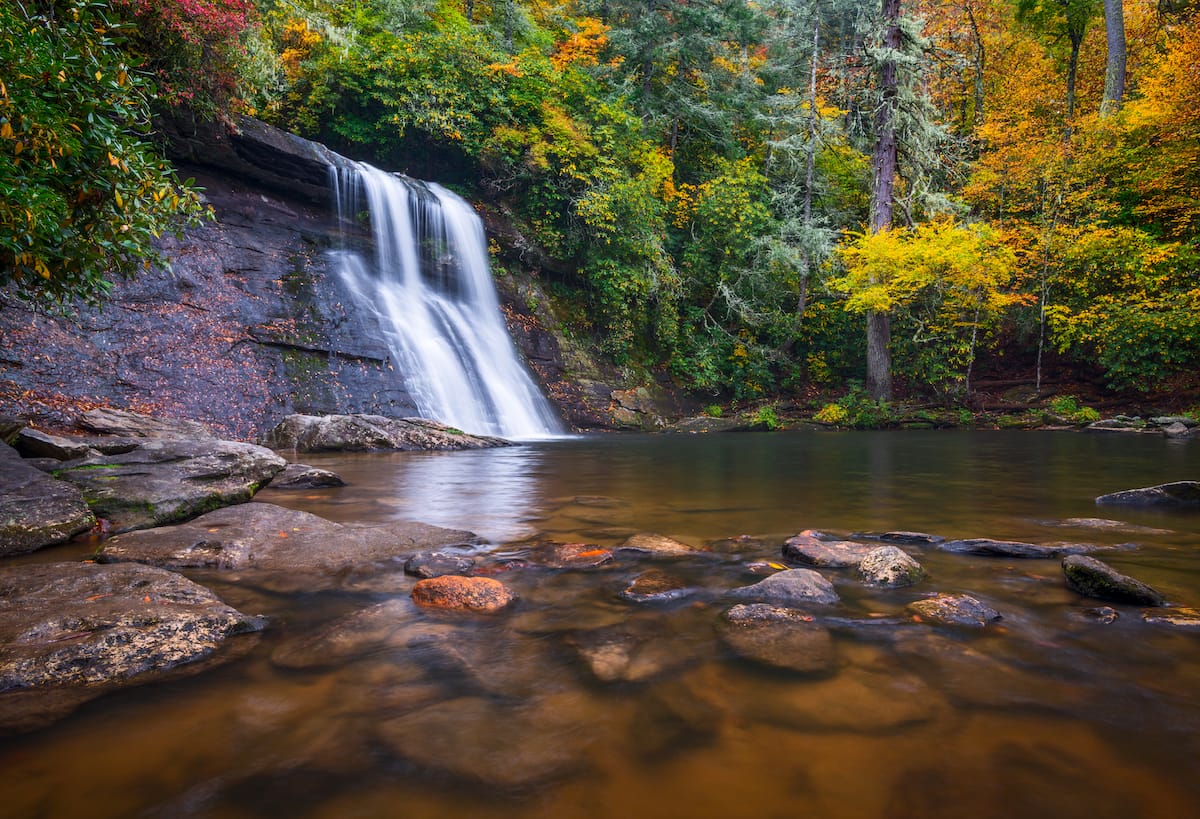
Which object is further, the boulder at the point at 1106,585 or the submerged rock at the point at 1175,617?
the boulder at the point at 1106,585

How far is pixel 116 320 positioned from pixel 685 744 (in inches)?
482

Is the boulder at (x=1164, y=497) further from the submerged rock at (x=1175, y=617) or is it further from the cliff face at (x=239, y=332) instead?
the cliff face at (x=239, y=332)

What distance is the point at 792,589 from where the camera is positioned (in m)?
Result: 2.76

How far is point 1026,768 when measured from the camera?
1506mm

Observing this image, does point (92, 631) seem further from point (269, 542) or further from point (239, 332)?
point (239, 332)

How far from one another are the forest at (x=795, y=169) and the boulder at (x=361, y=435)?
4.47 m

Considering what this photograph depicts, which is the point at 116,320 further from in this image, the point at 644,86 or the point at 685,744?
the point at 644,86

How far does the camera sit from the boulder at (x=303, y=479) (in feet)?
20.2

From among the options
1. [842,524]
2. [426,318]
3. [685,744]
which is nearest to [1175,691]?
[685,744]

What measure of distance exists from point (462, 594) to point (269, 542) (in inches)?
61.8

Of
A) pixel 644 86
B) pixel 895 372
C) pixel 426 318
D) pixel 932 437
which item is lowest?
pixel 932 437

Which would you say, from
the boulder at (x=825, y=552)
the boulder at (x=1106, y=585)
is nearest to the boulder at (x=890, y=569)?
the boulder at (x=825, y=552)

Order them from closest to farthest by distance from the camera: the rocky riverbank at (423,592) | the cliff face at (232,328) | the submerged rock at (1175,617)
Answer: the rocky riverbank at (423,592) < the submerged rock at (1175,617) < the cliff face at (232,328)

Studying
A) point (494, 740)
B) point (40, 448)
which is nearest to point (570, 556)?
point (494, 740)
